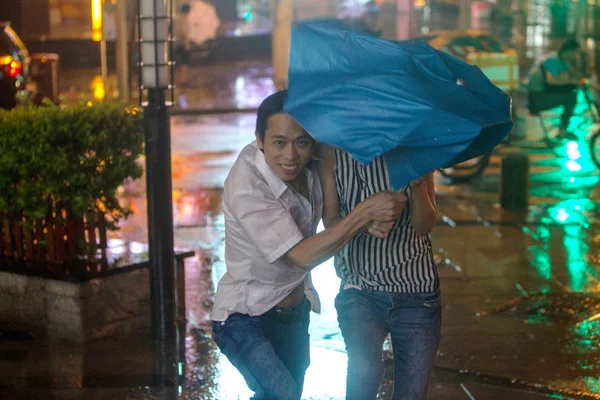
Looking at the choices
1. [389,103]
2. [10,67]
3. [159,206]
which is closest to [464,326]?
[159,206]

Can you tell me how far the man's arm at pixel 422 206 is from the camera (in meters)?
3.47

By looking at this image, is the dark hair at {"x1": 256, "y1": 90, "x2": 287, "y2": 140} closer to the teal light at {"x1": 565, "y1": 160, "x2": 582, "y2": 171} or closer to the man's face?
the man's face

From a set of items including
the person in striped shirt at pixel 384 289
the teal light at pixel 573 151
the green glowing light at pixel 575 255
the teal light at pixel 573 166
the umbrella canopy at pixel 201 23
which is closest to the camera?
the person in striped shirt at pixel 384 289

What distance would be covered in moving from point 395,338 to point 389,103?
3.15 feet

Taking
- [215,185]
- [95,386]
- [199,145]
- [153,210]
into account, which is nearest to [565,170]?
[215,185]

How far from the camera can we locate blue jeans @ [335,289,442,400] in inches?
140

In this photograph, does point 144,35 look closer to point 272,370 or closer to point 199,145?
point 272,370

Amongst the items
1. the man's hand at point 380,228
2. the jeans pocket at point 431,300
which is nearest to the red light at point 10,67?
the jeans pocket at point 431,300

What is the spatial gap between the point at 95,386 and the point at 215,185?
718 centimetres

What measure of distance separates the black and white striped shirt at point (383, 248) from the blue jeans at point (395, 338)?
46 millimetres

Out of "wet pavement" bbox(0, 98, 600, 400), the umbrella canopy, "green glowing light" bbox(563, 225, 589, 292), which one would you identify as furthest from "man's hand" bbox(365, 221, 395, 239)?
the umbrella canopy

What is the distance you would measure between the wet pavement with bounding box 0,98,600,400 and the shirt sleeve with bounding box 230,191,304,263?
→ 196 centimetres

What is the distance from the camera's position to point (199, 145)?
649 inches

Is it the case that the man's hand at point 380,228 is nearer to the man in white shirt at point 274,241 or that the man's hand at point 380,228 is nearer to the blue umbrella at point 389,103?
the man in white shirt at point 274,241
